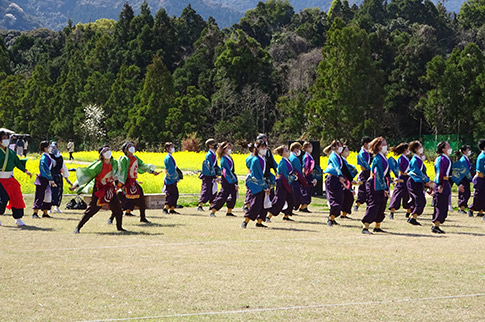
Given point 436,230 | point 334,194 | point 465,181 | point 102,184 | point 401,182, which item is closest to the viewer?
point 102,184

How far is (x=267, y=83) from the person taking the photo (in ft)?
181

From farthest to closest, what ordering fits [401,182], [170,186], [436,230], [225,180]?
1. [170,186]
2. [225,180]
3. [401,182]
4. [436,230]

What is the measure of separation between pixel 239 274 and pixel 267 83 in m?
46.7

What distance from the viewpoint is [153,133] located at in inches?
2051

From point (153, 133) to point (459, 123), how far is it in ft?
70.0

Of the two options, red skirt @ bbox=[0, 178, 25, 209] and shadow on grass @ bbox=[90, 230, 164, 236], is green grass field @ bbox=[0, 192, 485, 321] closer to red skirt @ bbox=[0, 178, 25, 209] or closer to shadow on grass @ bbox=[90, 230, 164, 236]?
shadow on grass @ bbox=[90, 230, 164, 236]

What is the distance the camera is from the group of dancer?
13844 millimetres

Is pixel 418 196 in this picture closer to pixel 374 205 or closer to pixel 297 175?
pixel 374 205

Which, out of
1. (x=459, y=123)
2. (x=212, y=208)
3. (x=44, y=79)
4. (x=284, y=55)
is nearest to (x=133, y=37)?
(x=44, y=79)

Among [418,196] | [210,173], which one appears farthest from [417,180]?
[210,173]

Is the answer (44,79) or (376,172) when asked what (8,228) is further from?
(44,79)

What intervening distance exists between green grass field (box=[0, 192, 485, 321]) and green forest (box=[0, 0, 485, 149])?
91.8 feet

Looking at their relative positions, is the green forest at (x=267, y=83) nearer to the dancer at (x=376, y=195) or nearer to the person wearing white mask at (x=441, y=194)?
the person wearing white mask at (x=441, y=194)

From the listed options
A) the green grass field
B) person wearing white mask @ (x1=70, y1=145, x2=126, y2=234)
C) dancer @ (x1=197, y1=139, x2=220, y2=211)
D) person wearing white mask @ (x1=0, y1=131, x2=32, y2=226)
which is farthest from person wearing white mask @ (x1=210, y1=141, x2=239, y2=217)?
person wearing white mask @ (x1=0, y1=131, x2=32, y2=226)
